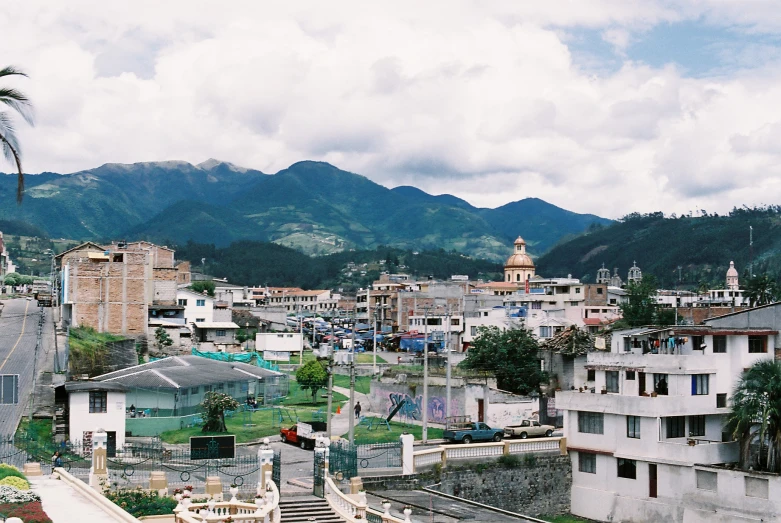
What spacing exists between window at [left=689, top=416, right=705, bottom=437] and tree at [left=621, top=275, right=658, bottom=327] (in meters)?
34.3

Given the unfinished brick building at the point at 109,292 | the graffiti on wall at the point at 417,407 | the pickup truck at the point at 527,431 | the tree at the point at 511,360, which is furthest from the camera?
the unfinished brick building at the point at 109,292

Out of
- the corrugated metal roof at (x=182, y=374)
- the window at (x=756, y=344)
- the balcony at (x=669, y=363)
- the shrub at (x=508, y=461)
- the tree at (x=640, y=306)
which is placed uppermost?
the tree at (x=640, y=306)

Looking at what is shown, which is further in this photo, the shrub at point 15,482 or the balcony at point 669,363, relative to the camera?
the balcony at point 669,363

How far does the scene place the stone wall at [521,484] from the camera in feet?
125

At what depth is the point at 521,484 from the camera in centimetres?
4031

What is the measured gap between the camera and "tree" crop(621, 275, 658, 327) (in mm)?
78000

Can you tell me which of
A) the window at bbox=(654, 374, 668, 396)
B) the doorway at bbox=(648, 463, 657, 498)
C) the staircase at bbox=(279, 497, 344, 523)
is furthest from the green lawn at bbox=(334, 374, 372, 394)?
the staircase at bbox=(279, 497, 344, 523)

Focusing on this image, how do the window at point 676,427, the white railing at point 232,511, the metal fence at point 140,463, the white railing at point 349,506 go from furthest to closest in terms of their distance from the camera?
the window at point 676,427
the metal fence at point 140,463
the white railing at point 349,506
the white railing at point 232,511

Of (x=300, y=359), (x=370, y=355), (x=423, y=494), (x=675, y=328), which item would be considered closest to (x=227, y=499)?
(x=423, y=494)

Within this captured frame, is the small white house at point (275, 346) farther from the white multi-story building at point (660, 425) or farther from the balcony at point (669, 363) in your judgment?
the balcony at point (669, 363)

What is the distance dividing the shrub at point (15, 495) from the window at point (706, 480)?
25.7 metres

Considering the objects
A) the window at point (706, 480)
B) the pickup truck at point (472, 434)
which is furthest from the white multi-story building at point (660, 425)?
the pickup truck at point (472, 434)

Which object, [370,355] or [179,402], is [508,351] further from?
[370,355]

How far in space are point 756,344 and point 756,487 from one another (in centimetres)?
856
